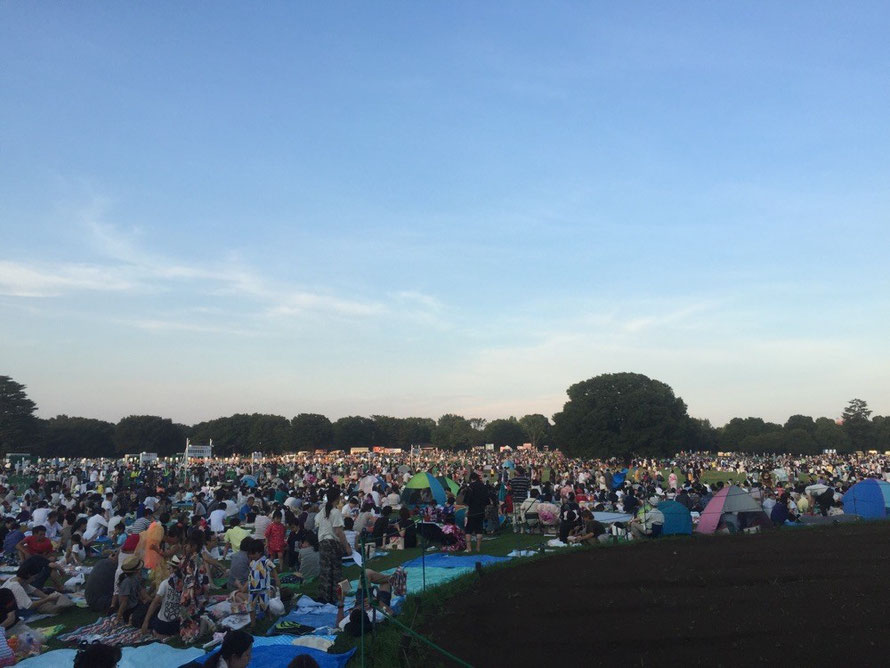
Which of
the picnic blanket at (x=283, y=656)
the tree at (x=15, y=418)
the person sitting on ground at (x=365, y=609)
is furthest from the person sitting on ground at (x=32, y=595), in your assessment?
the tree at (x=15, y=418)

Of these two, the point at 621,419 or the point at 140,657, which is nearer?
the point at 140,657

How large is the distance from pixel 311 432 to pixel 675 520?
10569 cm

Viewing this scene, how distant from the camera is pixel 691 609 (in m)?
9.33

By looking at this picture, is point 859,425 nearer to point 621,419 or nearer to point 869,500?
point 621,419

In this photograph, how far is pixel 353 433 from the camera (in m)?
128

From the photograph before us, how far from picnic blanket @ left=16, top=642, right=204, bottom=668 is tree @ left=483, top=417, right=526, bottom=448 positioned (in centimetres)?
12657

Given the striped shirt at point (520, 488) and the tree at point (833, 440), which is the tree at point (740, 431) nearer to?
the tree at point (833, 440)

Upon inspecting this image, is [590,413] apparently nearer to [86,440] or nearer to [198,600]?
[198,600]

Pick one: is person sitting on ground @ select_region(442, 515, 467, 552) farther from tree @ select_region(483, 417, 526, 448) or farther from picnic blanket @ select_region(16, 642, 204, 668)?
tree @ select_region(483, 417, 526, 448)

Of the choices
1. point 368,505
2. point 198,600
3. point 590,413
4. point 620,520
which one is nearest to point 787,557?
point 620,520

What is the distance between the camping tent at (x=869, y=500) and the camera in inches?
809

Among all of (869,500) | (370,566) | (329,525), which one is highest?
(329,525)

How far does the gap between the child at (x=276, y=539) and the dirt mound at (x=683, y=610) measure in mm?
5270

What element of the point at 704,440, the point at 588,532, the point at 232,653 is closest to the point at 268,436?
the point at 704,440
